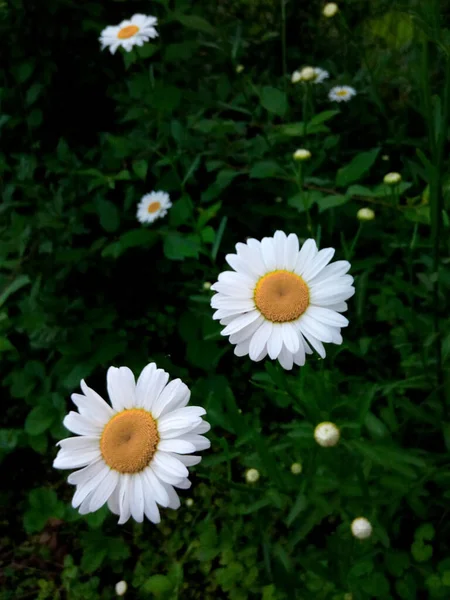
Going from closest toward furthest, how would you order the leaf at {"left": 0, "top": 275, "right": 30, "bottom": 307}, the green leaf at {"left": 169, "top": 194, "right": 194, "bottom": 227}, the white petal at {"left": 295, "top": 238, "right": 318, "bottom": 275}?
the white petal at {"left": 295, "top": 238, "right": 318, "bottom": 275}
the leaf at {"left": 0, "top": 275, "right": 30, "bottom": 307}
the green leaf at {"left": 169, "top": 194, "right": 194, "bottom": 227}

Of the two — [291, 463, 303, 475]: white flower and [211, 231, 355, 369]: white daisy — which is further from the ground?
[211, 231, 355, 369]: white daisy

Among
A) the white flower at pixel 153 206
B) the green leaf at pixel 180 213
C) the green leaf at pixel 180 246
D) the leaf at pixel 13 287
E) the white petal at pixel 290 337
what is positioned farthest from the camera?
the white flower at pixel 153 206

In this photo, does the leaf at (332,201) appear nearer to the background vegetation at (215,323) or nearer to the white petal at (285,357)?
the background vegetation at (215,323)

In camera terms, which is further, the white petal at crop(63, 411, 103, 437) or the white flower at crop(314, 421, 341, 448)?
the white flower at crop(314, 421, 341, 448)

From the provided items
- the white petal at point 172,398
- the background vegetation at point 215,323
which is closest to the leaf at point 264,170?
the background vegetation at point 215,323

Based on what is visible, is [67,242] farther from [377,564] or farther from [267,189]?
[377,564]

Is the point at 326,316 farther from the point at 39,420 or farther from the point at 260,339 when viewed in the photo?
the point at 39,420

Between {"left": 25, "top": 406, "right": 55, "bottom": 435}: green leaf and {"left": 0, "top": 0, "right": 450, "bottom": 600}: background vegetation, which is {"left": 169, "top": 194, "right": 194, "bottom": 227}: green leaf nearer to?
{"left": 0, "top": 0, "right": 450, "bottom": 600}: background vegetation

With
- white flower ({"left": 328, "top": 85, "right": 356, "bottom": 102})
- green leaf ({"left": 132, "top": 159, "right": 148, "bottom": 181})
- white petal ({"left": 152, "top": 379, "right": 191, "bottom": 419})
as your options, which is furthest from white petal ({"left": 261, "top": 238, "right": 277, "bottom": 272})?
white flower ({"left": 328, "top": 85, "right": 356, "bottom": 102})

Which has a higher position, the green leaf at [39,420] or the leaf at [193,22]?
the leaf at [193,22]

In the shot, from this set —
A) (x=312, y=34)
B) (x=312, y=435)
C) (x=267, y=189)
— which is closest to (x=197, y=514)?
(x=312, y=435)
